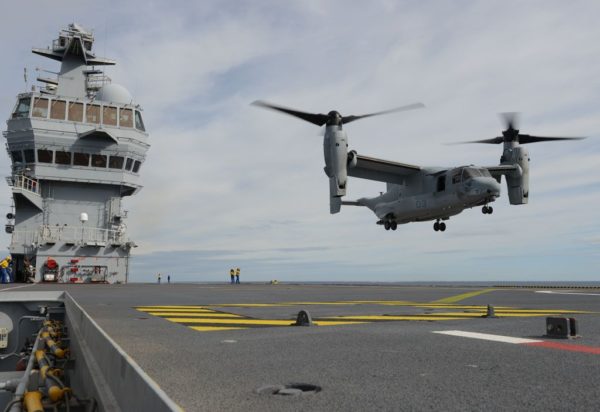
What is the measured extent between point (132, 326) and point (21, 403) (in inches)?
128

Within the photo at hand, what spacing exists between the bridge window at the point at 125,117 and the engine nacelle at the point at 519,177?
105 ft

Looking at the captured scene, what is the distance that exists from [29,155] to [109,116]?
23.0 ft

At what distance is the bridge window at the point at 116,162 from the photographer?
1594 inches

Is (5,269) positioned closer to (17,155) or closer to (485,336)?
(17,155)

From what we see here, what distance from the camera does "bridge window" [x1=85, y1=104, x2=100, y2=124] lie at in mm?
40875

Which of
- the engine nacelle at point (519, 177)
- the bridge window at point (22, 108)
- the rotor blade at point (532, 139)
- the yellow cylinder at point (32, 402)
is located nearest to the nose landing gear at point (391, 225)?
the engine nacelle at point (519, 177)

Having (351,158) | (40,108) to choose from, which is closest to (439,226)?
(351,158)

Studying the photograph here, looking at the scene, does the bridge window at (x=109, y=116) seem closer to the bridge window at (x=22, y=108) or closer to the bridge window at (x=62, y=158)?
the bridge window at (x=62, y=158)

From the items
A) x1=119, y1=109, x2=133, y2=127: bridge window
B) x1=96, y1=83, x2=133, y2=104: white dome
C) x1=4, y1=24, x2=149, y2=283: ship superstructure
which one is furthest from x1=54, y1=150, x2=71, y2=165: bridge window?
x1=96, y1=83, x2=133, y2=104: white dome

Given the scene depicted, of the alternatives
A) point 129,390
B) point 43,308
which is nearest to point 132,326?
point 129,390

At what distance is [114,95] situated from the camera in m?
44.5

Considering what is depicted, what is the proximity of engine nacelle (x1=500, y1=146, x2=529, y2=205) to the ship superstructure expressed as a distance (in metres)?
31.4

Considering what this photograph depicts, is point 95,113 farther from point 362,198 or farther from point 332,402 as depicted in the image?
point 332,402

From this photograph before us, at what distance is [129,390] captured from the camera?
10.5ft
